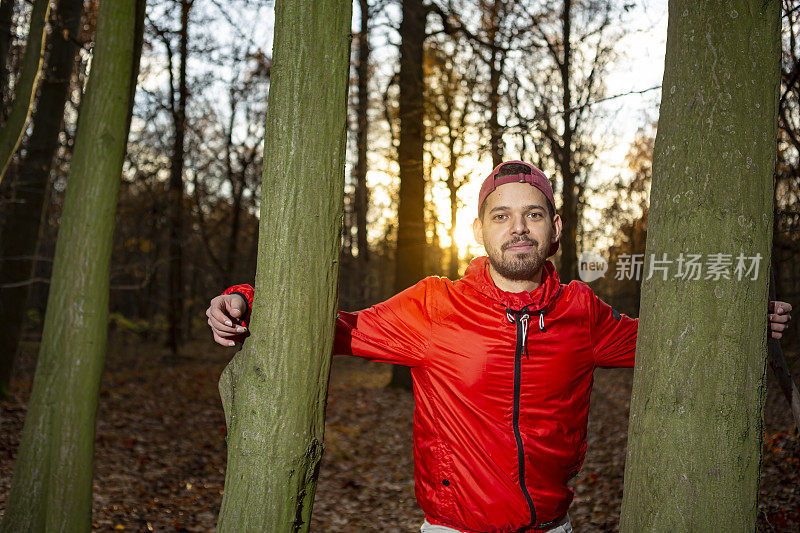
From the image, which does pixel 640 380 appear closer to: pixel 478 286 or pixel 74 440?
pixel 478 286

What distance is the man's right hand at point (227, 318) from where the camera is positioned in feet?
7.07

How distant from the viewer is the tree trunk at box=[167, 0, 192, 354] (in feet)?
53.2

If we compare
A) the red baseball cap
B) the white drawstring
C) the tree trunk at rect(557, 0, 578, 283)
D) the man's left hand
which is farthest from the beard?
the tree trunk at rect(557, 0, 578, 283)

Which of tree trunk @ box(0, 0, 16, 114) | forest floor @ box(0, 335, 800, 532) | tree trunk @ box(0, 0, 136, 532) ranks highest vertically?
tree trunk @ box(0, 0, 16, 114)

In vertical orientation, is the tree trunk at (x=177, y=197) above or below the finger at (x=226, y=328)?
above

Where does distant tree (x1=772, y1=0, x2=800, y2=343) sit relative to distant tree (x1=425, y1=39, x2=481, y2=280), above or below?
below

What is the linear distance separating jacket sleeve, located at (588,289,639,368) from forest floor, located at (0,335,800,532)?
9.92ft

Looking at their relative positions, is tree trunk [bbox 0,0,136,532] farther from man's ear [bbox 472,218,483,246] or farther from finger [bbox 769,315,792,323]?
finger [bbox 769,315,792,323]

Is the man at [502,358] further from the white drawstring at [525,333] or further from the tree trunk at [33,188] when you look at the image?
the tree trunk at [33,188]

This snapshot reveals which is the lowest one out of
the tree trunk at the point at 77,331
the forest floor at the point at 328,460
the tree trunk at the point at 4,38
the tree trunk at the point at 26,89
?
the forest floor at the point at 328,460

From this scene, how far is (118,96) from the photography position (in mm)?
4246

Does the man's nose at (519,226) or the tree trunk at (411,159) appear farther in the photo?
the tree trunk at (411,159)

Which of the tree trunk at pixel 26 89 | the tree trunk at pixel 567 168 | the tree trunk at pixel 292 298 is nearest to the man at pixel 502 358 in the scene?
the tree trunk at pixel 292 298

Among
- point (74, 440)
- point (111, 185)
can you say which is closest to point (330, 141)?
point (111, 185)
